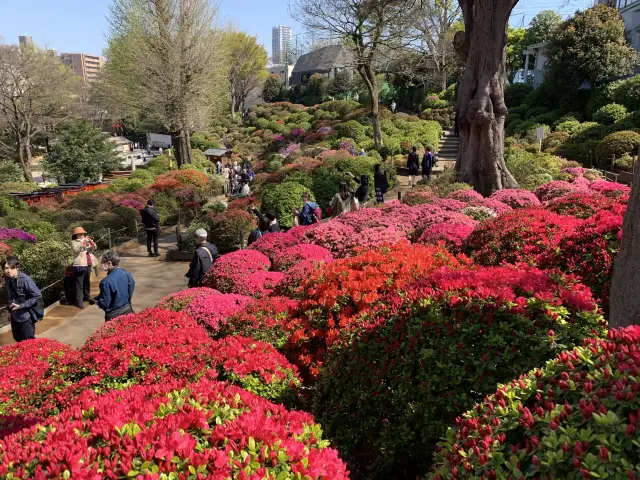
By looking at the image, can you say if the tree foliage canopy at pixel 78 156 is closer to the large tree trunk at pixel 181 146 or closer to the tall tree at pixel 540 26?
the large tree trunk at pixel 181 146

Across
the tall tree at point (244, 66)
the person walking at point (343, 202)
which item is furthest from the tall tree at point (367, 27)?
the tall tree at point (244, 66)

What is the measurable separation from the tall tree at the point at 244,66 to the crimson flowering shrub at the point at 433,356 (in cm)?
5918

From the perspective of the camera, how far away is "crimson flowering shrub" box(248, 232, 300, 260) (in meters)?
A: 8.62

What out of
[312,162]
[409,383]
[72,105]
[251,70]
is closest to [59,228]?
[312,162]

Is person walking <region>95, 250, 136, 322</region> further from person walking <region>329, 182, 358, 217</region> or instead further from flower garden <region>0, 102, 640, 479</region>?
person walking <region>329, 182, 358, 217</region>

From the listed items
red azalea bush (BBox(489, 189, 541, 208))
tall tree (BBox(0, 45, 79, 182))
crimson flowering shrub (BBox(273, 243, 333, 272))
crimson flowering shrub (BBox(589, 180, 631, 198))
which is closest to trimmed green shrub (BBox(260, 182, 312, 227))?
red azalea bush (BBox(489, 189, 541, 208))

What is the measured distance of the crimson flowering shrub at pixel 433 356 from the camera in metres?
3.03

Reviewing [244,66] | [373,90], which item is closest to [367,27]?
[373,90]

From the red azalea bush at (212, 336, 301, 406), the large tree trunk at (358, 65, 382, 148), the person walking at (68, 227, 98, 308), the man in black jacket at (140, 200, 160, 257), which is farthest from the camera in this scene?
the large tree trunk at (358, 65, 382, 148)

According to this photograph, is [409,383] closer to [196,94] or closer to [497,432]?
[497,432]

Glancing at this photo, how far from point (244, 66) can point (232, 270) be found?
60.8 meters

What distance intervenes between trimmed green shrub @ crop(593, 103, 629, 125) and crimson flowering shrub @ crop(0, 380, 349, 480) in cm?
2613

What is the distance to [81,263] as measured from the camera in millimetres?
8914

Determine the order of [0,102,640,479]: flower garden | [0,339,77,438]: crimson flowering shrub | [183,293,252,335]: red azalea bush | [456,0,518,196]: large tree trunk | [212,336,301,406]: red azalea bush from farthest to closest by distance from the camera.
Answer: [456,0,518,196]: large tree trunk
[183,293,252,335]: red azalea bush
[0,339,77,438]: crimson flowering shrub
[212,336,301,406]: red azalea bush
[0,102,640,479]: flower garden
